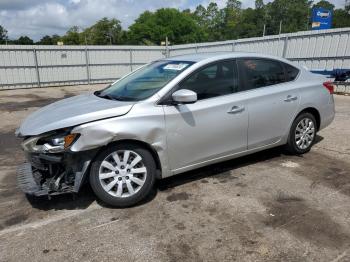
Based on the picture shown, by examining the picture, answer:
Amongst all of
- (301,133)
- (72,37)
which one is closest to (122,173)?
(301,133)

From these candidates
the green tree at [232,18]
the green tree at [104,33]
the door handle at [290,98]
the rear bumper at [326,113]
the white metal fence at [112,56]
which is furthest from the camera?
the green tree at [232,18]

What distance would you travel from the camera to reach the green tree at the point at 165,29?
72875 mm

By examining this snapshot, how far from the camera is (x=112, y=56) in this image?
65.3 ft

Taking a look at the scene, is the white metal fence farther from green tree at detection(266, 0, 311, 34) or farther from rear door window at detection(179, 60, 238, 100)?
green tree at detection(266, 0, 311, 34)

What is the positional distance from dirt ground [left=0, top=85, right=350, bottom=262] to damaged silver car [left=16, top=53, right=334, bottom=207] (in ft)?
1.05

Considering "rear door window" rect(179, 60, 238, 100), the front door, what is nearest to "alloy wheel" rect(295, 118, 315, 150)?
the front door

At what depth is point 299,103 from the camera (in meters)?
4.60

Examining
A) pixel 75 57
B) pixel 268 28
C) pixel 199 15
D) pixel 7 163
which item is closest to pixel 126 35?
pixel 199 15

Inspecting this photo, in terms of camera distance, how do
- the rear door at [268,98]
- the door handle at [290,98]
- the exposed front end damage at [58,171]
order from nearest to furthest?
the exposed front end damage at [58,171], the rear door at [268,98], the door handle at [290,98]

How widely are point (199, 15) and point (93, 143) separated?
106 meters

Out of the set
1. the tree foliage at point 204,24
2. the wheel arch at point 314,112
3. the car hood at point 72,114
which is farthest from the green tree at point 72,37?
the car hood at point 72,114

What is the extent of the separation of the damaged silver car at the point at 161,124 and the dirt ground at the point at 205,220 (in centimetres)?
32

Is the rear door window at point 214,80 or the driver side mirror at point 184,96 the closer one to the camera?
the driver side mirror at point 184,96

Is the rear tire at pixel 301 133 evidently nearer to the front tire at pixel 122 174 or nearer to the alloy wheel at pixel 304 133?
the alloy wheel at pixel 304 133
